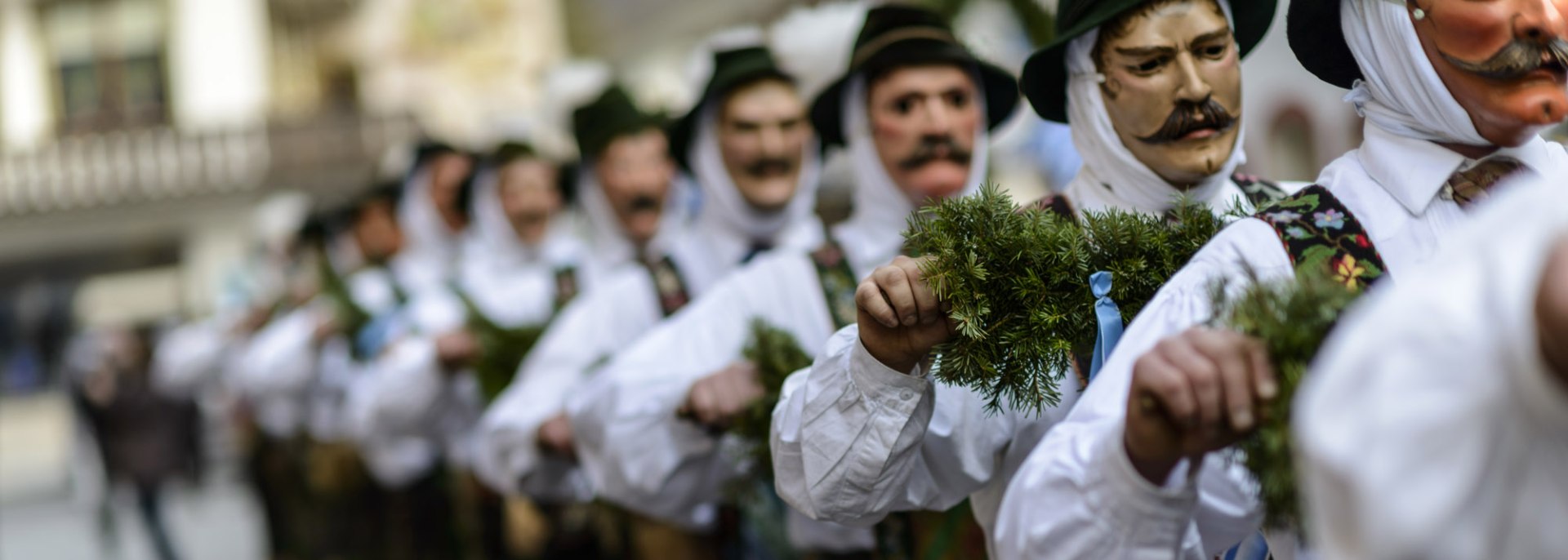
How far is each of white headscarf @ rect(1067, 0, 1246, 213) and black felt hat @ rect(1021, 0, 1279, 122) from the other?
1.5 inches

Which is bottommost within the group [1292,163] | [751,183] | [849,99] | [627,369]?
[1292,163]

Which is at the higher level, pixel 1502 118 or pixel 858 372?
pixel 1502 118

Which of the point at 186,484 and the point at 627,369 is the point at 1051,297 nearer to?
the point at 627,369

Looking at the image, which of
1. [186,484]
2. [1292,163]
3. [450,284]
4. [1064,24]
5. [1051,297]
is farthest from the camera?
[1292,163]

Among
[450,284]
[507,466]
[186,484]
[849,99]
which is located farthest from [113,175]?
[849,99]

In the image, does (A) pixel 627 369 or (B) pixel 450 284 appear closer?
(A) pixel 627 369

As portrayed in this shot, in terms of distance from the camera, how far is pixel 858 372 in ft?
8.94

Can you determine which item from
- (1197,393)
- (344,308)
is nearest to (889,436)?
(1197,393)

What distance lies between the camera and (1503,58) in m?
2.41

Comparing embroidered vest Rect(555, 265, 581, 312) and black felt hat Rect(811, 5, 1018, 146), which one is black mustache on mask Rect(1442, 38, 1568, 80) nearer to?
black felt hat Rect(811, 5, 1018, 146)

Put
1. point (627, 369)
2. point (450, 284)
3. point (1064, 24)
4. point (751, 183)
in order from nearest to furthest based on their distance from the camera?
point (1064, 24) < point (627, 369) < point (751, 183) < point (450, 284)

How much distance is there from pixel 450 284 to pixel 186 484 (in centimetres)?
593

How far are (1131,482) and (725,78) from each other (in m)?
3.31

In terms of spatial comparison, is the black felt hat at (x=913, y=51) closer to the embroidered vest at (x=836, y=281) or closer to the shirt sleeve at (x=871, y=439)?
the embroidered vest at (x=836, y=281)
